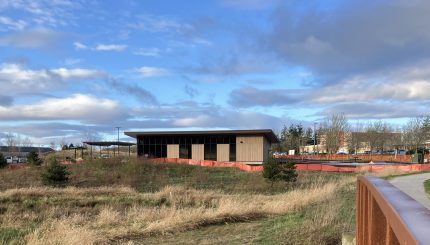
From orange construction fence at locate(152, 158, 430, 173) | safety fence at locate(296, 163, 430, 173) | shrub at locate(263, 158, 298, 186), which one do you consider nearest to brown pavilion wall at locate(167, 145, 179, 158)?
orange construction fence at locate(152, 158, 430, 173)

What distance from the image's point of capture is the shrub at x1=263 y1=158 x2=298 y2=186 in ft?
104

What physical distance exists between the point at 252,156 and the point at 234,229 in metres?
48.7

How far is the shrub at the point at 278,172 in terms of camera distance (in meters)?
31.8

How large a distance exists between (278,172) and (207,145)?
31979 millimetres

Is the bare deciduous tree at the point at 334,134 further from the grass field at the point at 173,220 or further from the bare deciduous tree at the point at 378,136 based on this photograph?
the grass field at the point at 173,220

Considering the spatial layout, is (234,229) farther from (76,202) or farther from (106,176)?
(106,176)

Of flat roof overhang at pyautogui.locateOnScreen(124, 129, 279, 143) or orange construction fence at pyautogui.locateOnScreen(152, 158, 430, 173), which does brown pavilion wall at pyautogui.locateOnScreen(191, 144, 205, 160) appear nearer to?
flat roof overhang at pyautogui.locateOnScreen(124, 129, 279, 143)

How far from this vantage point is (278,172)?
32.0 meters

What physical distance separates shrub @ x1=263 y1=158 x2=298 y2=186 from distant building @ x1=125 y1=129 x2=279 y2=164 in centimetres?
2757

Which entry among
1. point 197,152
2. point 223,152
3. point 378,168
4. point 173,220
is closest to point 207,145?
point 197,152

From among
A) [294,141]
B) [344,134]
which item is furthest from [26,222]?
[294,141]

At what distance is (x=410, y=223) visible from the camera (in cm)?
197

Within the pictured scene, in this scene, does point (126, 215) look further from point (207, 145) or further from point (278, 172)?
point (207, 145)

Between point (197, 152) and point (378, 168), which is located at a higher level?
point (197, 152)
